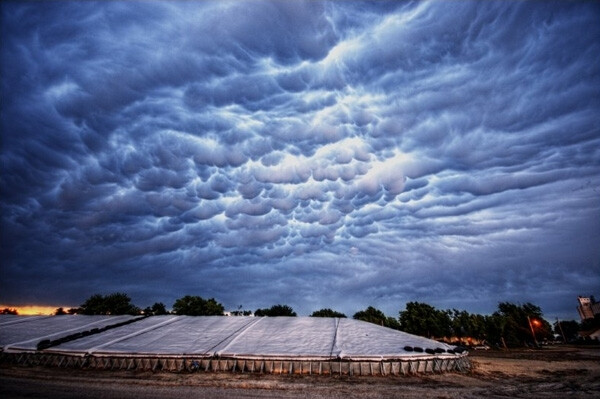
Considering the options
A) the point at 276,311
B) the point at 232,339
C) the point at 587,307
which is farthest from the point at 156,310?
the point at 587,307

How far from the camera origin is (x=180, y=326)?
3338cm

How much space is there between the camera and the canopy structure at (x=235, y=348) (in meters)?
23.5

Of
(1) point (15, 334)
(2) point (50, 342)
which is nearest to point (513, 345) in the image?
(2) point (50, 342)

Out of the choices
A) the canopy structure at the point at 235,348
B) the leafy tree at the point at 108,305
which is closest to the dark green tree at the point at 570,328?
the canopy structure at the point at 235,348

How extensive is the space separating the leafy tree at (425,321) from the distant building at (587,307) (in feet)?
332

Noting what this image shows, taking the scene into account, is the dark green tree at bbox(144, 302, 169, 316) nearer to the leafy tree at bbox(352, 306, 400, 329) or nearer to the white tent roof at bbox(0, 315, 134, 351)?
the white tent roof at bbox(0, 315, 134, 351)

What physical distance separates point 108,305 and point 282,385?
2522 inches

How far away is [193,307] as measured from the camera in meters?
65.7

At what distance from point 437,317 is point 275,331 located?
2248 inches

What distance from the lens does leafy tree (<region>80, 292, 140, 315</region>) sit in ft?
213

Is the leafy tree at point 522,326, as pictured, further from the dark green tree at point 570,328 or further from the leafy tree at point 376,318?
the dark green tree at point 570,328

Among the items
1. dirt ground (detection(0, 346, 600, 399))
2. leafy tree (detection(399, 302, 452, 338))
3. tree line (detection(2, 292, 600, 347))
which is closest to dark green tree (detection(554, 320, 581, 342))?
tree line (detection(2, 292, 600, 347))

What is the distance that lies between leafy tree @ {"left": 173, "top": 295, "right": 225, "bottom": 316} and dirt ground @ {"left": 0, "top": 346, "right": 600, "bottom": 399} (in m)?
41.5

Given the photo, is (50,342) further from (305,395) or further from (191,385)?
(305,395)
